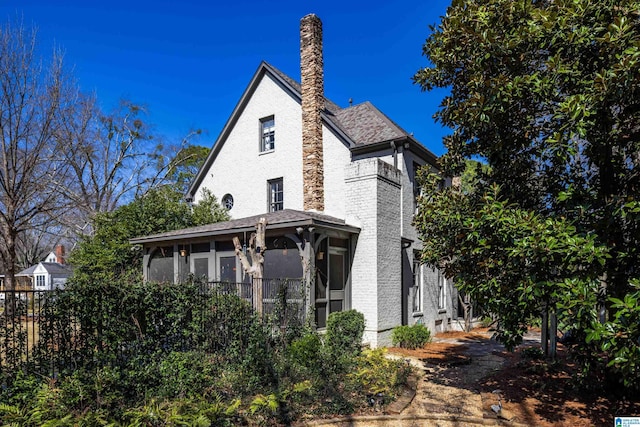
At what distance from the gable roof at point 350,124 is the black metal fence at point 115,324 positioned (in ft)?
24.6

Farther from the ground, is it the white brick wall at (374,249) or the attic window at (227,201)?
the attic window at (227,201)

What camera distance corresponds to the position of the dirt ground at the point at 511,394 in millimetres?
5766

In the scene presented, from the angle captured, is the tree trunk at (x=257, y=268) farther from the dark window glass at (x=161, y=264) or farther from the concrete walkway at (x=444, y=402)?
the dark window glass at (x=161, y=264)

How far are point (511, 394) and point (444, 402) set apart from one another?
1.30 metres

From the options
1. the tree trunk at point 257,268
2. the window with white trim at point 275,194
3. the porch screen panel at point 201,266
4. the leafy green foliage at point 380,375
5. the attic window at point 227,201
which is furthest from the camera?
the attic window at point 227,201

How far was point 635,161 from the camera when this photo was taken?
6449 millimetres

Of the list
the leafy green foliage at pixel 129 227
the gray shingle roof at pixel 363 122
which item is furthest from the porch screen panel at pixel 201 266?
the gray shingle roof at pixel 363 122

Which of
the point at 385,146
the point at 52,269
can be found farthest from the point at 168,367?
the point at 52,269

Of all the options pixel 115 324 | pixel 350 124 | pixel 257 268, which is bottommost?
pixel 115 324

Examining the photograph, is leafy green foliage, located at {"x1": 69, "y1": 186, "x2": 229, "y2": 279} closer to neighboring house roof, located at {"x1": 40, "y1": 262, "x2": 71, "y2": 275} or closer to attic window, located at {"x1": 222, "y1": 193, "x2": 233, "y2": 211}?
attic window, located at {"x1": 222, "y1": 193, "x2": 233, "y2": 211}

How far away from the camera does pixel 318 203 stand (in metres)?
13.3

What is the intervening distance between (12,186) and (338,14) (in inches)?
550

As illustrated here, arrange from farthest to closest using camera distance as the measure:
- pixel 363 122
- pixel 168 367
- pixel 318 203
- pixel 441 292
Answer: pixel 441 292 < pixel 363 122 < pixel 318 203 < pixel 168 367

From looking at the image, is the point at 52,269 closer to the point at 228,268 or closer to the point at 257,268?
the point at 228,268
